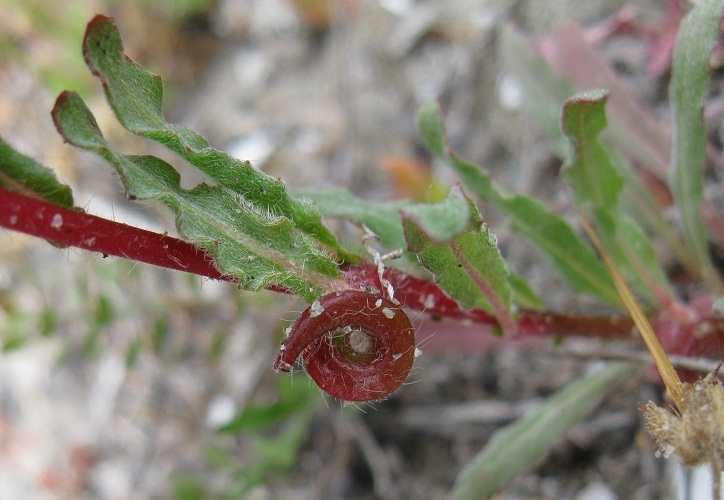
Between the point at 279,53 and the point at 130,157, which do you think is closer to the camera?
the point at 130,157

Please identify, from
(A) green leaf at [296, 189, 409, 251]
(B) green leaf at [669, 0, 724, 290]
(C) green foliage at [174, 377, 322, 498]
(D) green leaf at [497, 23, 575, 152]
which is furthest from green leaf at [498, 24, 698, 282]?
(C) green foliage at [174, 377, 322, 498]

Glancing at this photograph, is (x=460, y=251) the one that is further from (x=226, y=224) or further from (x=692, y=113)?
(x=692, y=113)

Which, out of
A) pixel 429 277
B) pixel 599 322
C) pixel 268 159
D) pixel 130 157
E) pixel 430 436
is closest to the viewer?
pixel 130 157

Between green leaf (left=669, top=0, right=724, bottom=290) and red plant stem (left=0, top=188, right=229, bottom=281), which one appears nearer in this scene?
red plant stem (left=0, top=188, right=229, bottom=281)

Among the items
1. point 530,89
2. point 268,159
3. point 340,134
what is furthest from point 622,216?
point 268,159

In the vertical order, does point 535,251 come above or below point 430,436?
above

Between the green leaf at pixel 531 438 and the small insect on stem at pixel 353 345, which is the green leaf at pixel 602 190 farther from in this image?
the small insect on stem at pixel 353 345

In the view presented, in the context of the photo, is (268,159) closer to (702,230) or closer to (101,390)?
(101,390)

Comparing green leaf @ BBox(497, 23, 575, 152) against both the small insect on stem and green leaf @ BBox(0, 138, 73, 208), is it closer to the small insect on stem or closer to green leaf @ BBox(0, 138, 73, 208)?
the small insect on stem
